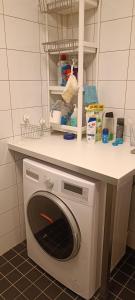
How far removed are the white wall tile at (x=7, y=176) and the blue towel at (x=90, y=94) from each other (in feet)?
2.20

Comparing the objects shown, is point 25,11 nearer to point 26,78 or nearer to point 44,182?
Answer: point 26,78

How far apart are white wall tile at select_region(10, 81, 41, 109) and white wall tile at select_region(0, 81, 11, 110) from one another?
0.04m

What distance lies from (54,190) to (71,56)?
0.96 m

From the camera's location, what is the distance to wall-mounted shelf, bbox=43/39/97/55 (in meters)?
Result: 1.35

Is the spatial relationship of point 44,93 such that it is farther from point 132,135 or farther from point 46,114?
point 132,135

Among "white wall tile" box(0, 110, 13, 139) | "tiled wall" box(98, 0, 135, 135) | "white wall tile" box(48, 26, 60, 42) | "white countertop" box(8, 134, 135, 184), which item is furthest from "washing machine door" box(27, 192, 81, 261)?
"white wall tile" box(48, 26, 60, 42)

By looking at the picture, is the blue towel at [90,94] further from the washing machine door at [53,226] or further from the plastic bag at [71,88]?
the washing machine door at [53,226]

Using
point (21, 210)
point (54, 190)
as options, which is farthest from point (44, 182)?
point (21, 210)

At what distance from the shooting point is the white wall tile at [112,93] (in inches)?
56.4

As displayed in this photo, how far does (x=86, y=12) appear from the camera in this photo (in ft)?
4.86

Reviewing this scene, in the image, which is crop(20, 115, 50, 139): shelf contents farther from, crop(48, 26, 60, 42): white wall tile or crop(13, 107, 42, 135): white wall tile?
crop(48, 26, 60, 42): white wall tile

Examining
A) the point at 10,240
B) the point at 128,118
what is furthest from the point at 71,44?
the point at 10,240

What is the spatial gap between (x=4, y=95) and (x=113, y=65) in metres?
0.71

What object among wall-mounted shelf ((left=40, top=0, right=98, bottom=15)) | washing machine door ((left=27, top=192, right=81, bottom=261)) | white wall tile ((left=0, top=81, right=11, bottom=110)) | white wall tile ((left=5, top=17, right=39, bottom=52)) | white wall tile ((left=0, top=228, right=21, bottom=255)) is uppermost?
wall-mounted shelf ((left=40, top=0, right=98, bottom=15))
